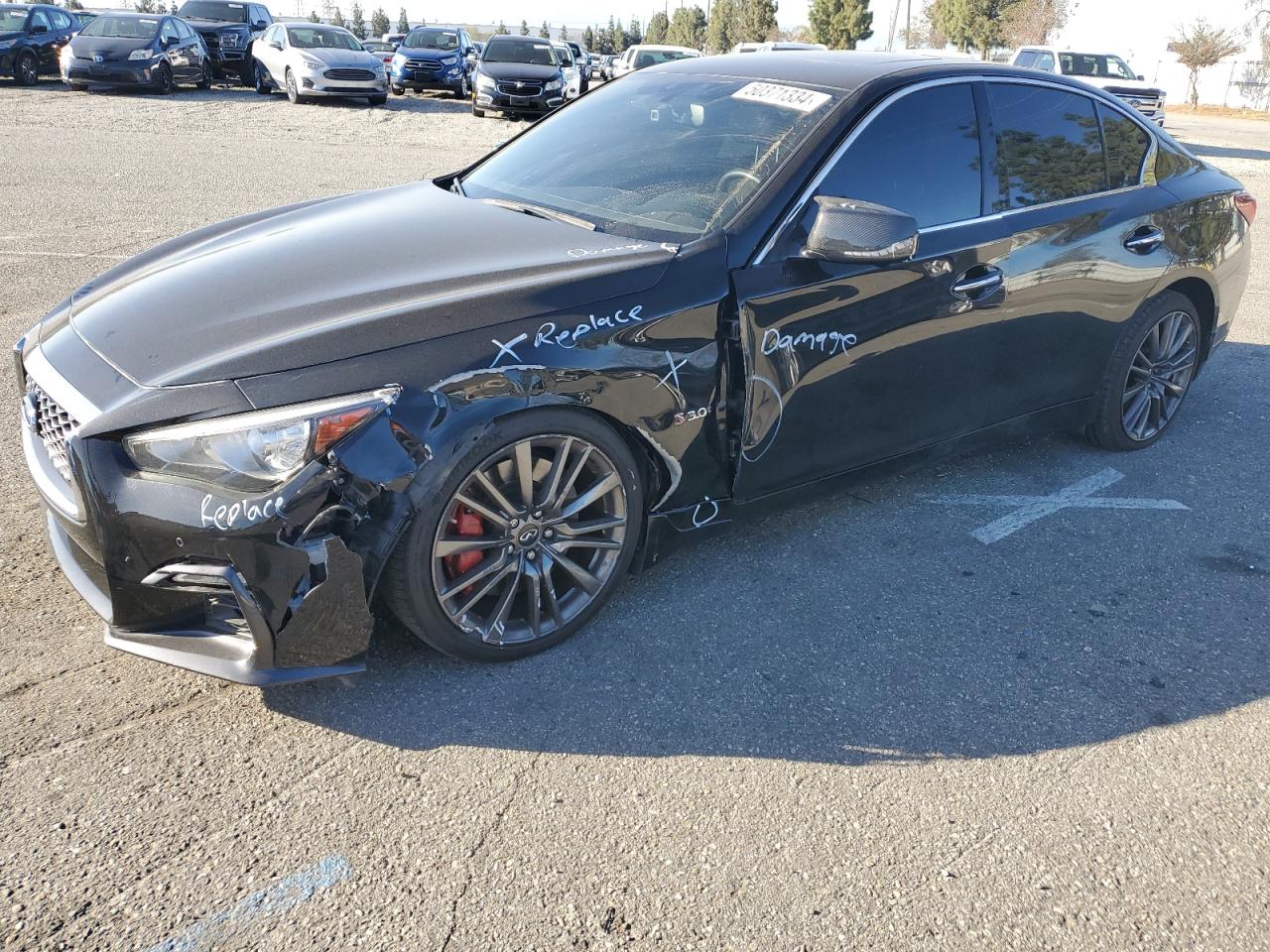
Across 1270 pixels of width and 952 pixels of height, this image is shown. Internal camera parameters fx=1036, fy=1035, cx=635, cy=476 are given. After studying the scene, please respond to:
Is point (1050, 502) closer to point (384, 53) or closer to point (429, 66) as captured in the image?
point (429, 66)

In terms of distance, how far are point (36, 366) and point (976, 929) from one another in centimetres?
288

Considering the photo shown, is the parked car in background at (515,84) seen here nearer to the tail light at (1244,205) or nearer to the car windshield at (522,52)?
the car windshield at (522,52)

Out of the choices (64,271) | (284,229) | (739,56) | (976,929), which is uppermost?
(739,56)

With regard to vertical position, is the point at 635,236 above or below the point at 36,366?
above

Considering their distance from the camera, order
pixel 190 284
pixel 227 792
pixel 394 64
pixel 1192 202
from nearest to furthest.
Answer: pixel 227 792, pixel 190 284, pixel 1192 202, pixel 394 64

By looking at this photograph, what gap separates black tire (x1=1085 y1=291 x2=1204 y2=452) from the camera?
4605 mm

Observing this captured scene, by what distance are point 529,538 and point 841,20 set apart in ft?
158

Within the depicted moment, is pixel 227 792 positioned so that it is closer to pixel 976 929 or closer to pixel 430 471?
pixel 430 471

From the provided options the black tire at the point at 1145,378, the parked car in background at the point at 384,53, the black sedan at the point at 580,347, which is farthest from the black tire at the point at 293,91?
the black tire at the point at 1145,378

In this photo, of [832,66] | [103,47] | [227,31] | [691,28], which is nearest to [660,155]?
[832,66]

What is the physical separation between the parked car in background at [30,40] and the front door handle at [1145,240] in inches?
892

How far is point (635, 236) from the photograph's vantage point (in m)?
3.36

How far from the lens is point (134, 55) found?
19.2 metres

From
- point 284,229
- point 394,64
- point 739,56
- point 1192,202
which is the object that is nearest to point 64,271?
point 284,229
